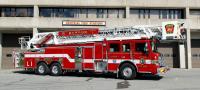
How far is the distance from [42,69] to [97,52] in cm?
462

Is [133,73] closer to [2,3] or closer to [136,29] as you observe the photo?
[136,29]

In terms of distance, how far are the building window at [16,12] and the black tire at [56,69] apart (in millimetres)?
14651

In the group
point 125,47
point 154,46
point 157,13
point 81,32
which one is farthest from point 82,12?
point 154,46

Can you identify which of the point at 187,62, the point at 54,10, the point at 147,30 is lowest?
the point at 187,62

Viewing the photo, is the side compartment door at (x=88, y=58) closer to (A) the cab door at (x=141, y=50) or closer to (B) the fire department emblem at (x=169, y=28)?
(A) the cab door at (x=141, y=50)

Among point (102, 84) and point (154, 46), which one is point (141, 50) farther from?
point (102, 84)

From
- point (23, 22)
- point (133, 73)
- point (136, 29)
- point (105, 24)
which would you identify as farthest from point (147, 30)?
point (23, 22)

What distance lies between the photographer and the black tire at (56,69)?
23.2 meters

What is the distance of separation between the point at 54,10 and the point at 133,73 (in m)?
18.9

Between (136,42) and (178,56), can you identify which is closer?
(136,42)

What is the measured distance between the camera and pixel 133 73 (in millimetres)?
20109

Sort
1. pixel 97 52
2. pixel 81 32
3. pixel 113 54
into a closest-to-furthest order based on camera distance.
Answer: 1. pixel 113 54
2. pixel 97 52
3. pixel 81 32

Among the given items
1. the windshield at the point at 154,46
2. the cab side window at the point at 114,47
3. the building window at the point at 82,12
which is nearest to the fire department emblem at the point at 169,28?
the windshield at the point at 154,46

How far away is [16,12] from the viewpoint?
3709 cm
